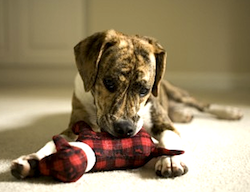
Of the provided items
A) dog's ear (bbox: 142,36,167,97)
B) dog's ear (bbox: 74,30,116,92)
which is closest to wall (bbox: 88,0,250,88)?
dog's ear (bbox: 142,36,167,97)

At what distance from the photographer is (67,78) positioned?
4637 mm

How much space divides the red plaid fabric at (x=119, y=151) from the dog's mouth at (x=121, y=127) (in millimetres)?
24

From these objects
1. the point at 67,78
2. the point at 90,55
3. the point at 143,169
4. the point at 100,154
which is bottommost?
the point at 67,78

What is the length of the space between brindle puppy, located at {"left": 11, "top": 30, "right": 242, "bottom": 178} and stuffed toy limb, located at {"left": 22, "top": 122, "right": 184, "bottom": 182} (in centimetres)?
5

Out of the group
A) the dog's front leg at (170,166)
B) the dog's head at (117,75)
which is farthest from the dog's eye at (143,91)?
the dog's front leg at (170,166)

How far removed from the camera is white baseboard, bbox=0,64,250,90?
4445mm

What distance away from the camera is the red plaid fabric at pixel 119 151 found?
1.38 meters

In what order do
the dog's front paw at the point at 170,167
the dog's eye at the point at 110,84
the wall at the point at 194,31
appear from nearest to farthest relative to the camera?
the dog's front paw at the point at 170,167 < the dog's eye at the point at 110,84 < the wall at the point at 194,31

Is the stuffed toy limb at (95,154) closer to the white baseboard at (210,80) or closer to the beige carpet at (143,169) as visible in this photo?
the beige carpet at (143,169)

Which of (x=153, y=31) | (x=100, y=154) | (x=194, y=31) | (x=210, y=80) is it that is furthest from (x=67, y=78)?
(x=100, y=154)

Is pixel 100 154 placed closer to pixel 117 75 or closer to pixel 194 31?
pixel 117 75

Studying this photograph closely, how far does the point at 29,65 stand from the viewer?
457 centimetres

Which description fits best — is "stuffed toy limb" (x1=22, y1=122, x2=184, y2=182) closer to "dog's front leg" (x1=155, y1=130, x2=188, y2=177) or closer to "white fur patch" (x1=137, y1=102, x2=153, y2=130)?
"dog's front leg" (x1=155, y1=130, x2=188, y2=177)

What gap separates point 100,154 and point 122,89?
15.3 inches
